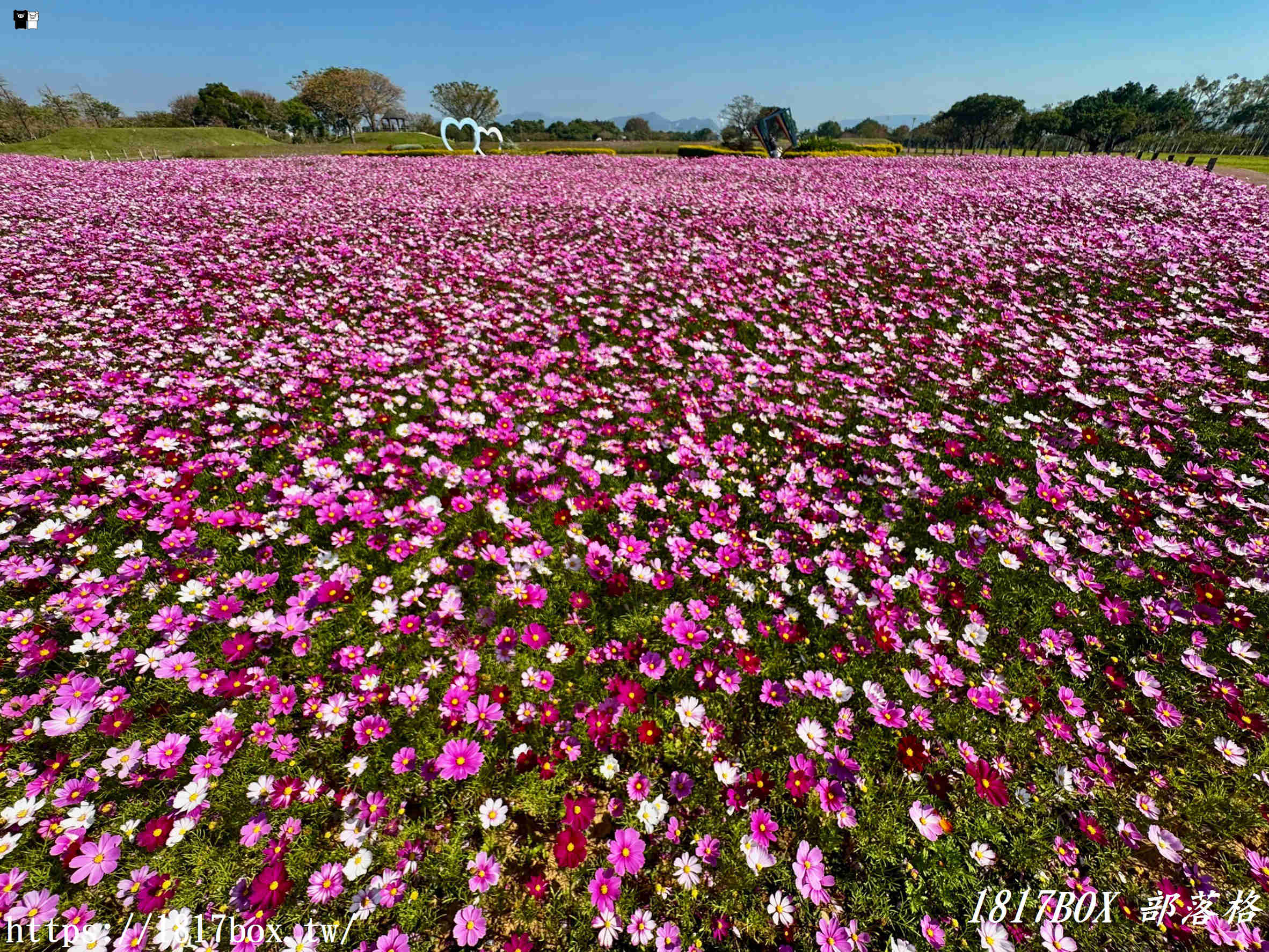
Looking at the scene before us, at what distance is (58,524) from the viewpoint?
344 centimetres

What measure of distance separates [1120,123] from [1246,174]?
4007 centimetres

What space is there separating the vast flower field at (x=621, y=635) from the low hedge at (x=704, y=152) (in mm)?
36099

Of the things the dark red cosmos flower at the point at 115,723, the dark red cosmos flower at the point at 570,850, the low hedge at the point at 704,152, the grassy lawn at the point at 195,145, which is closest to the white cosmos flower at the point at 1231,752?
the dark red cosmos flower at the point at 570,850

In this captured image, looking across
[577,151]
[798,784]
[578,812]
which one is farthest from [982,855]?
[577,151]

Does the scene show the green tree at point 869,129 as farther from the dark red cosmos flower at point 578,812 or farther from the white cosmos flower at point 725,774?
the dark red cosmos flower at point 578,812

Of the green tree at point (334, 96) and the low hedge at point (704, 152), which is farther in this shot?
the green tree at point (334, 96)

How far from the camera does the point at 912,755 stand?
101 inches

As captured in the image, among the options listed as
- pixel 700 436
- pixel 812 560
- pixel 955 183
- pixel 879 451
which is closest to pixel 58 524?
pixel 700 436

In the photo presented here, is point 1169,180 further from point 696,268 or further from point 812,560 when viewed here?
point 812,560

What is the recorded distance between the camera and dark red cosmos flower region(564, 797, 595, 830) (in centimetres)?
238

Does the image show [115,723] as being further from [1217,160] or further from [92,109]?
[92,109]

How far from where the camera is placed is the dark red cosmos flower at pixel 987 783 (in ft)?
8.11

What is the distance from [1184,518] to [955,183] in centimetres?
2158

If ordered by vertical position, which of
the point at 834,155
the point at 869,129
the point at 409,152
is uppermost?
the point at 869,129
